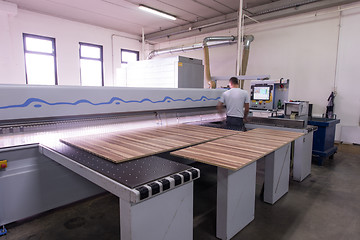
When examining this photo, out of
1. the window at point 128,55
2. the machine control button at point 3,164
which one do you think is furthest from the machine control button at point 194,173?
the window at point 128,55

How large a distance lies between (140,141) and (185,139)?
402 mm

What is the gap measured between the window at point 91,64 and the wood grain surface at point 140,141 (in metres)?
5.23

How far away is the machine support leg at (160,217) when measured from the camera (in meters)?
1.09

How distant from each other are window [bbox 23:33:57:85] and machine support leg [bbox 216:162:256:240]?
591cm

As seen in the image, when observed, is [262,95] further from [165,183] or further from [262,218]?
[165,183]

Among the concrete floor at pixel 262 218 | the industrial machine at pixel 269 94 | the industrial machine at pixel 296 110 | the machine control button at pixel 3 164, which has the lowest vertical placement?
the concrete floor at pixel 262 218

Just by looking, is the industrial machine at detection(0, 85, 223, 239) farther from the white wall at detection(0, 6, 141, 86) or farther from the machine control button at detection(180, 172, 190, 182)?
the white wall at detection(0, 6, 141, 86)

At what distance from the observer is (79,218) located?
219 cm

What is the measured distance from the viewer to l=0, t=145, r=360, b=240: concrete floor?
6.41ft

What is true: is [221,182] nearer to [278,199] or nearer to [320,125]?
[278,199]

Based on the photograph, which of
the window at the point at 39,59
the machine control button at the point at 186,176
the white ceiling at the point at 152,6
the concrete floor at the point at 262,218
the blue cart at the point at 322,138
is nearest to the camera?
the machine control button at the point at 186,176

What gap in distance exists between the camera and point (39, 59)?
6.04 metres

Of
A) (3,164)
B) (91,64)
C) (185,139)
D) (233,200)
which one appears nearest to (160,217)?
(233,200)

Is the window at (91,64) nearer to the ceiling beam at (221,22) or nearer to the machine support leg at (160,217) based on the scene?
the ceiling beam at (221,22)
